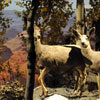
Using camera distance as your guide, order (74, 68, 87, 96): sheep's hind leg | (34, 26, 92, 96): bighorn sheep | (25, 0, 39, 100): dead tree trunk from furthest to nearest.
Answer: (74, 68, 87, 96): sheep's hind leg, (34, 26, 92, 96): bighorn sheep, (25, 0, 39, 100): dead tree trunk

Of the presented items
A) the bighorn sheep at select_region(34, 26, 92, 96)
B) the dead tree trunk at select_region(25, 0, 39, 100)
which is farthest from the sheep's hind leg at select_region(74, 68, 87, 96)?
the dead tree trunk at select_region(25, 0, 39, 100)

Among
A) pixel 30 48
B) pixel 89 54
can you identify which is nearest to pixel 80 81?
pixel 89 54

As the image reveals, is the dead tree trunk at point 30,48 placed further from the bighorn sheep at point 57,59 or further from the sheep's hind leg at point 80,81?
the sheep's hind leg at point 80,81

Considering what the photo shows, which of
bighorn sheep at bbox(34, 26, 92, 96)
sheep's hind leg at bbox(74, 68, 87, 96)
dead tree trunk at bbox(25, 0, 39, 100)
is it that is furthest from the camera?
sheep's hind leg at bbox(74, 68, 87, 96)

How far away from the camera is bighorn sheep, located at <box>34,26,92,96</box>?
6.32 metres

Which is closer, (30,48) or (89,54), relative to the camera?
(30,48)

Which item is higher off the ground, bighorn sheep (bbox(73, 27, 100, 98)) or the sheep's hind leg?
bighorn sheep (bbox(73, 27, 100, 98))

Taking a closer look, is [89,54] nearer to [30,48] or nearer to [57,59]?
[57,59]

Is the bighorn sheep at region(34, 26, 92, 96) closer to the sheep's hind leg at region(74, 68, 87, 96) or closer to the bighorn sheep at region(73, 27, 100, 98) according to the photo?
the sheep's hind leg at region(74, 68, 87, 96)

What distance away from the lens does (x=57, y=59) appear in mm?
6340

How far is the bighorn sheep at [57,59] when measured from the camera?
632 cm

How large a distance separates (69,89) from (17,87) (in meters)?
2.29

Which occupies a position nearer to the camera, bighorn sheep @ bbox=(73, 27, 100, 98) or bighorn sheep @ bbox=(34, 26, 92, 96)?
bighorn sheep @ bbox=(73, 27, 100, 98)

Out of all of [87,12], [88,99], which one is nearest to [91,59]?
[88,99]
